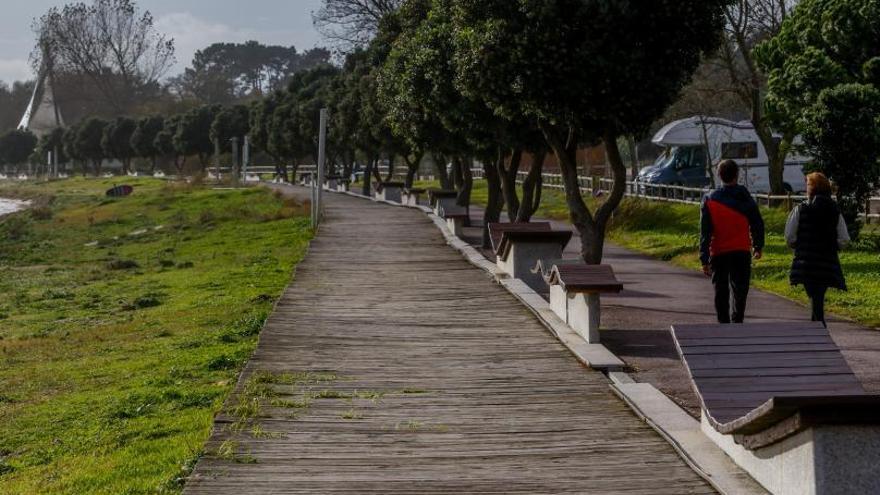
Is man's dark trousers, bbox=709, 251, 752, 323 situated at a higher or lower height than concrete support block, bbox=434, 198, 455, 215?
higher

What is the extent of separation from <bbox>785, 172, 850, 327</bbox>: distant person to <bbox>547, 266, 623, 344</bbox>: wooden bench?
157 centimetres

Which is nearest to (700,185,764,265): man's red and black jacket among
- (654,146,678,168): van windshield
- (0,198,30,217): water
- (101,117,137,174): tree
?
(654,146,678,168): van windshield

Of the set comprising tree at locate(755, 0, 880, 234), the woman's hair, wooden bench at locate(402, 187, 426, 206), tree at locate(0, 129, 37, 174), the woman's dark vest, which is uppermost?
tree at locate(755, 0, 880, 234)

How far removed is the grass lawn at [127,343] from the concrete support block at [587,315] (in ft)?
10.2

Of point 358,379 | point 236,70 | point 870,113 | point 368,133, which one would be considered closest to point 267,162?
point 236,70

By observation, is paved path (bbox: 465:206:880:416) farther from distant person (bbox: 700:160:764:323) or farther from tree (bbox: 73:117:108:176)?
tree (bbox: 73:117:108:176)

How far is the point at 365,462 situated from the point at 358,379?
2819 mm

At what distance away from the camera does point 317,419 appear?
905 centimetres

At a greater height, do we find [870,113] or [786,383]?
[870,113]

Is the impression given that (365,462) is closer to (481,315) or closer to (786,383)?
(786,383)

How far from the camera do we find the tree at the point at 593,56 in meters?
17.0

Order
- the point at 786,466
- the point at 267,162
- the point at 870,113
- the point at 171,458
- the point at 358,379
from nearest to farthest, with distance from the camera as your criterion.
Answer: the point at 786,466
the point at 171,458
the point at 358,379
the point at 870,113
the point at 267,162

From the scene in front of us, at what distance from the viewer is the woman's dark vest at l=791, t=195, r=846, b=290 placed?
38.7 feet

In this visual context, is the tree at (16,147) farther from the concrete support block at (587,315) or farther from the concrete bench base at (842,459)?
the concrete bench base at (842,459)
